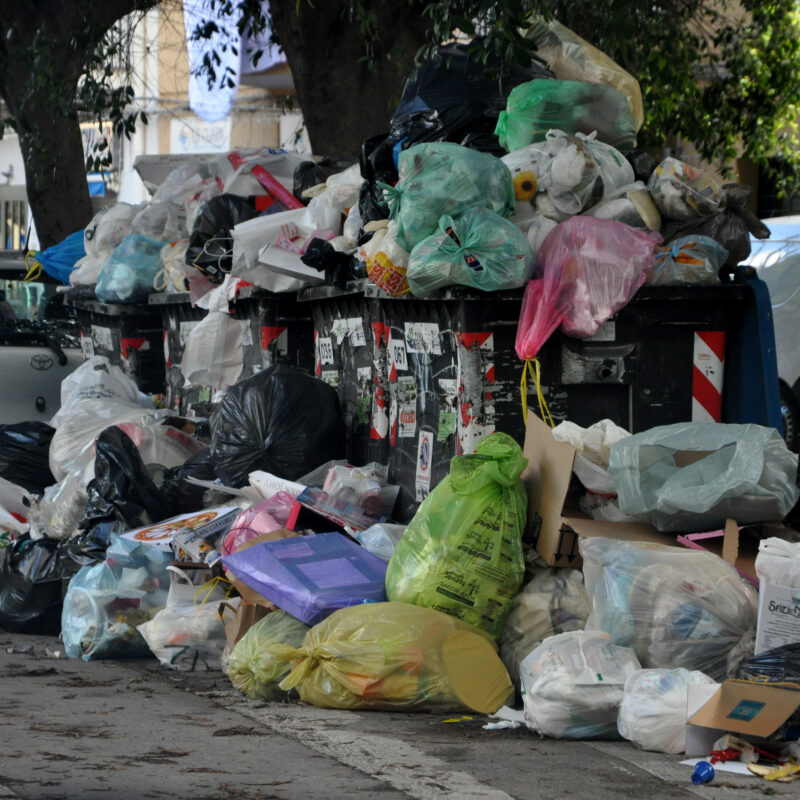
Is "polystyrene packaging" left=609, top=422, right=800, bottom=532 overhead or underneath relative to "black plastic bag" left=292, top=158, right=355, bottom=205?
underneath

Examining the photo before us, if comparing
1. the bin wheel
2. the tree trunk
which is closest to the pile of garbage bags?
the tree trunk

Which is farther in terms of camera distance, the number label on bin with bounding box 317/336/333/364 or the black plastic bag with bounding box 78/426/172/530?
the number label on bin with bounding box 317/336/333/364

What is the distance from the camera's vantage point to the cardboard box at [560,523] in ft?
14.2

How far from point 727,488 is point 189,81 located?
25.6 metres

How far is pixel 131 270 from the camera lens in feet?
29.1

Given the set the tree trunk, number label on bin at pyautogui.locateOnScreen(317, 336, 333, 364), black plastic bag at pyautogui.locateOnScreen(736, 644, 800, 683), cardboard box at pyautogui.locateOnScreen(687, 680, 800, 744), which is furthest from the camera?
the tree trunk

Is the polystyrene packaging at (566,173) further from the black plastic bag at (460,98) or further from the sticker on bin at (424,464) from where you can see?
the sticker on bin at (424,464)

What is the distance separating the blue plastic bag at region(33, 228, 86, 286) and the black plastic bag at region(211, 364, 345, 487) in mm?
4940

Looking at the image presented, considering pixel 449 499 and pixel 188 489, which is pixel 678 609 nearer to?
pixel 449 499

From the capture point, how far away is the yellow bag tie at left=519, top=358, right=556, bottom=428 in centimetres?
504

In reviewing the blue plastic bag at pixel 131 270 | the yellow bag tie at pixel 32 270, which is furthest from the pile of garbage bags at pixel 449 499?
the yellow bag tie at pixel 32 270

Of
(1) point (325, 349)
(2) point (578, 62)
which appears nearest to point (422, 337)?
(1) point (325, 349)

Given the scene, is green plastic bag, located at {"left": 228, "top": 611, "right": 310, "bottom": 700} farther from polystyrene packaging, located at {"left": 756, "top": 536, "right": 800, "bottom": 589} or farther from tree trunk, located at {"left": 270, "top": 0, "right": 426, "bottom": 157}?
tree trunk, located at {"left": 270, "top": 0, "right": 426, "bottom": 157}

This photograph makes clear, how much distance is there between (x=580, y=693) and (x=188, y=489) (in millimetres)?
2771
